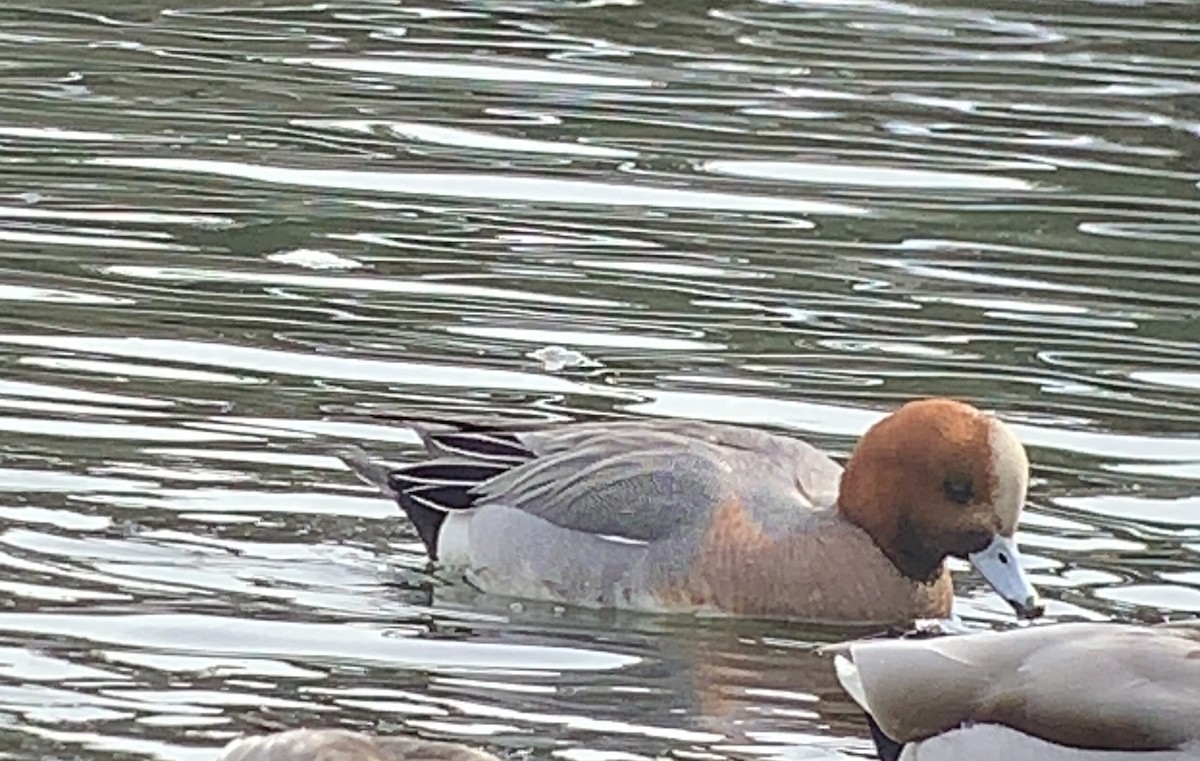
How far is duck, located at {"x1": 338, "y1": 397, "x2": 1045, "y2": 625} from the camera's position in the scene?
9531 mm

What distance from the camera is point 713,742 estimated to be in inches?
326

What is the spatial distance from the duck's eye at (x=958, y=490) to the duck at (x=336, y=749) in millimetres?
2452

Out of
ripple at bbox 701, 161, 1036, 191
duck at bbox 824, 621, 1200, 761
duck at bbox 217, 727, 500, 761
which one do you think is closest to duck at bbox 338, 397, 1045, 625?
duck at bbox 824, 621, 1200, 761

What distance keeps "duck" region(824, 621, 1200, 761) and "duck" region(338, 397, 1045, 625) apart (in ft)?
6.17

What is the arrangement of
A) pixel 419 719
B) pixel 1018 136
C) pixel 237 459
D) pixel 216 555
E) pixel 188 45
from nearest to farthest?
pixel 419 719 < pixel 216 555 < pixel 237 459 < pixel 1018 136 < pixel 188 45

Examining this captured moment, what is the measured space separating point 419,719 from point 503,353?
132 inches

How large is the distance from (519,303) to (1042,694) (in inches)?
192

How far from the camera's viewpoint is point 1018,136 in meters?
15.3

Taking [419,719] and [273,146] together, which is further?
[273,146]

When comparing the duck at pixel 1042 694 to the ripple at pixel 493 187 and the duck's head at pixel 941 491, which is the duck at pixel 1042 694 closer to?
the duck's head at pixel 941 491

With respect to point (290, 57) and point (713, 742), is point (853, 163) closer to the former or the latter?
point (290, 57)

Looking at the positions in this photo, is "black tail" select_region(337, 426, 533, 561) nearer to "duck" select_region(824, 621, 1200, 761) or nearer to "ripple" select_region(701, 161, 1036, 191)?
"duck" select_region(824, 621, 1200, 761)

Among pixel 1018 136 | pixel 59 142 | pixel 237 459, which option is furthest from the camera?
pixel 1018 136

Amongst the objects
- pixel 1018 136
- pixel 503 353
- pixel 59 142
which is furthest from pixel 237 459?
pixel 1018 136
